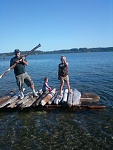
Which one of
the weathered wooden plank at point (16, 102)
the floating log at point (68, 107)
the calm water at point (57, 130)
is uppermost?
the weathered wooden plank at point (16, 102)

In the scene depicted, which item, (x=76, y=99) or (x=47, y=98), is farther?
(x=47, y=98)

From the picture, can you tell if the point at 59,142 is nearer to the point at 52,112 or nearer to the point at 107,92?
the point at 52,112

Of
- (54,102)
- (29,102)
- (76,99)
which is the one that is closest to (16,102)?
(29,102)

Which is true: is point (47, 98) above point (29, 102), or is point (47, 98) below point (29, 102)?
above

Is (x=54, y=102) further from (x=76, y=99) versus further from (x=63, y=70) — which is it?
(x=63, y=70)

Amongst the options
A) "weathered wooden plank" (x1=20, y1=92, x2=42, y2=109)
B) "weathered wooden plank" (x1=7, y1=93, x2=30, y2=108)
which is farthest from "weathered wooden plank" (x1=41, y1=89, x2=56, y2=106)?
"weathered wooden plank" (x1=7, y1=93, x2=30, y2=108)

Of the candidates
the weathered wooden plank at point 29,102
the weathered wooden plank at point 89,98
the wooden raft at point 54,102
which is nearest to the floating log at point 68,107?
the wooden raft at point 54,102

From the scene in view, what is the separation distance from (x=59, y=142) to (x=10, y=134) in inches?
99.3

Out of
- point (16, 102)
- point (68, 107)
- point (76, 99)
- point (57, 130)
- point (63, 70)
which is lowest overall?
point (57, 130)

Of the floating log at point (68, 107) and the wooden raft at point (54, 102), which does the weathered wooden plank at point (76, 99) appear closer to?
the wooden raft at point (54, 102)

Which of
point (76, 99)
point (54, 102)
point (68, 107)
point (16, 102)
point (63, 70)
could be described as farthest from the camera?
point (63, 70)

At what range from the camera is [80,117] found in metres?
11.4

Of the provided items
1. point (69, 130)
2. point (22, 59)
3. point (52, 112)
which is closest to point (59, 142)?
point (69, 130)

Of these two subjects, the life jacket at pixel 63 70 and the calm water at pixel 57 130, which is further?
the life jacket at pixel 63 70
